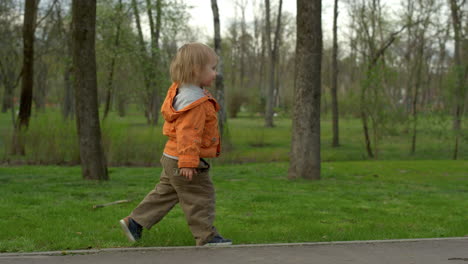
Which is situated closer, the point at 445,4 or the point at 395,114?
the point at 395,114

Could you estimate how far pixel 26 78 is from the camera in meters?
20.0

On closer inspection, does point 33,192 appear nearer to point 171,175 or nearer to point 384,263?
point 171,175

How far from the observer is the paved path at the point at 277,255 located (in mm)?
4027

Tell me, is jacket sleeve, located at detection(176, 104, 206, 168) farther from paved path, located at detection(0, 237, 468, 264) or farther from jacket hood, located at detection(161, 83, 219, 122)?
paved path, located at detection(0, 237, 468, 264)

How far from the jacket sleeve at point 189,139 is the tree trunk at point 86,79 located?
6398 mm

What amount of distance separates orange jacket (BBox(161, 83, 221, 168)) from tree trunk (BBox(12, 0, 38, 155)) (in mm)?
14818

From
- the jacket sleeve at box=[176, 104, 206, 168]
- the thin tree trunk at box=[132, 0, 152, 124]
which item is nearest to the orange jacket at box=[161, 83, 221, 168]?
the jacket sleeve at box=[176, 104, 206, 168]

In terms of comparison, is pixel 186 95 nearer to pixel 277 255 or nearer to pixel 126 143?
pixel 277 255

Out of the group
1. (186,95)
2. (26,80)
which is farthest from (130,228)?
(26,80)

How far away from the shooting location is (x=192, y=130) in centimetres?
416

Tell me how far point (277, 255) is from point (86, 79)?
6928 millimetres

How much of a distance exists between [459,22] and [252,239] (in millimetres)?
29852

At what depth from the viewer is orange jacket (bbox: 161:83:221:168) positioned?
414 cm

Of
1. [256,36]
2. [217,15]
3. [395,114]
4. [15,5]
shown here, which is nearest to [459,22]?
[395,114]
